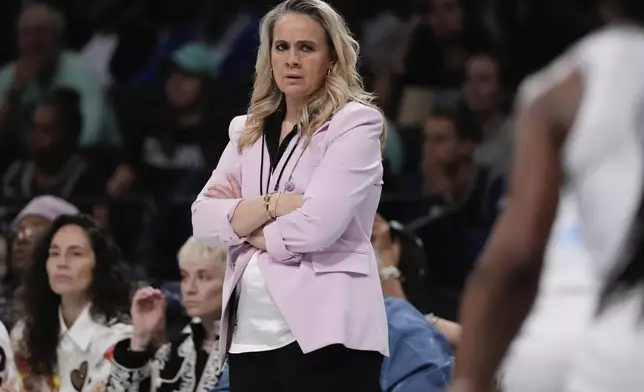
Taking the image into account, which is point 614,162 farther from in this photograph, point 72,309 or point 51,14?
point 51,14

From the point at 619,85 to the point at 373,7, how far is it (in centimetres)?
604

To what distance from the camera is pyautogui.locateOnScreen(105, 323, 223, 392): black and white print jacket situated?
4609 mm

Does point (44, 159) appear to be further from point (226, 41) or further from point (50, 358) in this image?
point (50, 358)

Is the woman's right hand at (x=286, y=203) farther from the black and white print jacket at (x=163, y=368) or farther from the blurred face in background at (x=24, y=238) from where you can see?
the blurred face in background at (x=24, y=238)

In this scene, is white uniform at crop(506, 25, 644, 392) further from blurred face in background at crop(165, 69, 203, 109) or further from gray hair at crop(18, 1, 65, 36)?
gray hair at crop(18, 1, 65, 36)

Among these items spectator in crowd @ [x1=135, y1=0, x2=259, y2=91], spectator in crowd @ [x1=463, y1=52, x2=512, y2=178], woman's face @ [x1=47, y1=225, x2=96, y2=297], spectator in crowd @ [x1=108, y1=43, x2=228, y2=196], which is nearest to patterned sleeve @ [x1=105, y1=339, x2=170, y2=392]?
woman's face @ [x1=47, y1=225, x2=96, y2=297]

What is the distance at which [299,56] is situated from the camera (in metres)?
3.36

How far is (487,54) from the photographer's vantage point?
23.1 ft

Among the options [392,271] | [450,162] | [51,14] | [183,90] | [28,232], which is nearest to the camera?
[392,271]

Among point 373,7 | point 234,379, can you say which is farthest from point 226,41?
point 234,379

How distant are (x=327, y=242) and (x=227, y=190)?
1.20 ft

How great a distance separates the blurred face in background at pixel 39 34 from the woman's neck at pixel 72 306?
2.77m

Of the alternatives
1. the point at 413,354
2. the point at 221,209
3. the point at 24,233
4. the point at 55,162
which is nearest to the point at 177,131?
the point at 55,162

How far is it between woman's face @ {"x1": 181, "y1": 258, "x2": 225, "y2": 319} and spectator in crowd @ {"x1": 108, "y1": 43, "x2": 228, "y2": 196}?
1943 millimetres
